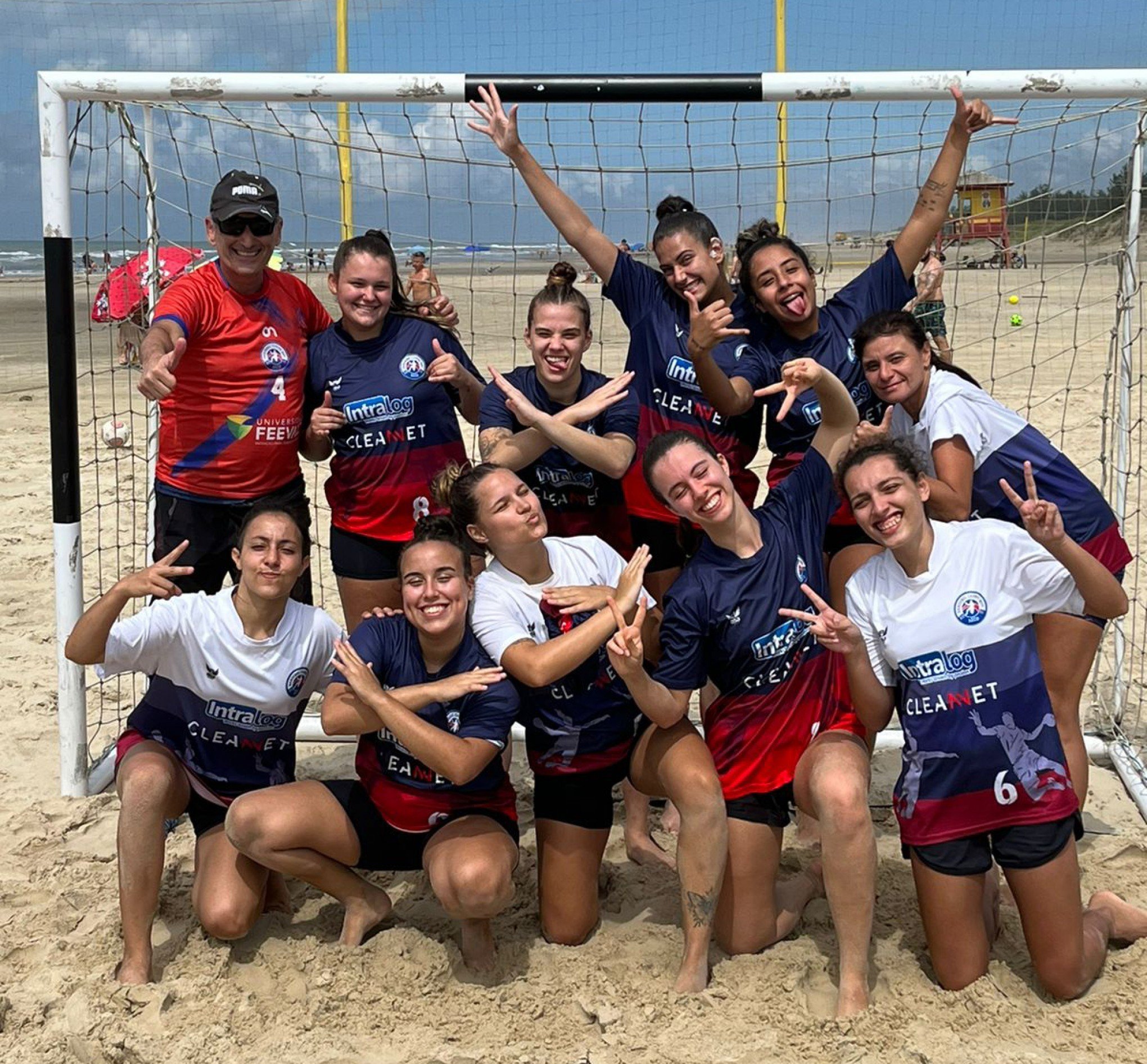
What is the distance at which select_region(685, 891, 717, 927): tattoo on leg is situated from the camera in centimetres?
332

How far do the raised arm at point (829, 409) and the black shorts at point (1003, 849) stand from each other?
1138 millimetres

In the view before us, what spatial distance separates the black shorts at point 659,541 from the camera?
4.23 metres

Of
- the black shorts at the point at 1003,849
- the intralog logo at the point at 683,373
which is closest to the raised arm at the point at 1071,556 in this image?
the black shorts at the point at 1003,849

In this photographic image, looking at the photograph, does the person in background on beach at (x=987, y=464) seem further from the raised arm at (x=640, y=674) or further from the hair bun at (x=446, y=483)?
the hair bun at (x=446, y=483)

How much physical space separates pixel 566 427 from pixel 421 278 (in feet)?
16.9

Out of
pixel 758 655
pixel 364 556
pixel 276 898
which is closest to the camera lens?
pixel 758 655

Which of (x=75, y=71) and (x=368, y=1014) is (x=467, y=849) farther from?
(x=75, y=71)

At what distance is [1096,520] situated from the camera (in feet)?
12.1

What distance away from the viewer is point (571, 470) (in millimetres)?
3986

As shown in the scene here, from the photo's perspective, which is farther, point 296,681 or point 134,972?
point 296,681

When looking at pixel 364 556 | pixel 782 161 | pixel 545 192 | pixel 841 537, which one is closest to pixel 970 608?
pixel 841 537

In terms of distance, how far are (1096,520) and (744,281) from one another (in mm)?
1349

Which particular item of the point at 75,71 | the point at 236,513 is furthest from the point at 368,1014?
the point at 75,71

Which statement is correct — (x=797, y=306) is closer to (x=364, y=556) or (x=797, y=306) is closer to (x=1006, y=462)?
(x=1006, y=462)
